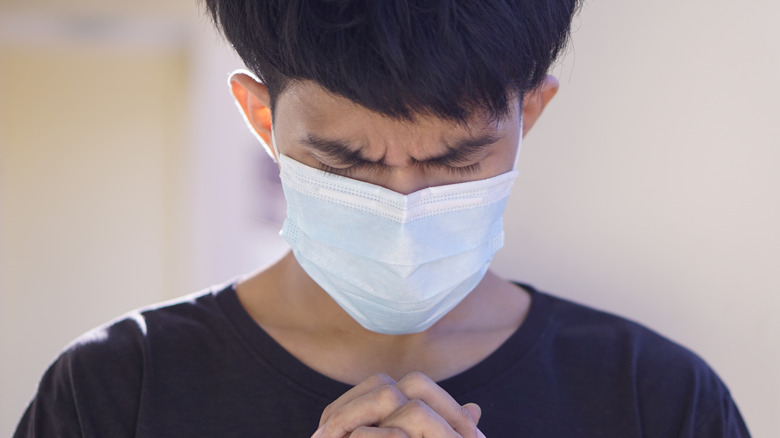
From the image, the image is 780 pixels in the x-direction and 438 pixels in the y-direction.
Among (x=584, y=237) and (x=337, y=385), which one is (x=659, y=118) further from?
(x=337, y=385)

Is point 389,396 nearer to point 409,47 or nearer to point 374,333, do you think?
point 374,333

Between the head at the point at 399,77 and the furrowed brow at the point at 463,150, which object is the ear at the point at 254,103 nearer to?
the head at the point at 399,77

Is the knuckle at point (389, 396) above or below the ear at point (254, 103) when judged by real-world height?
below

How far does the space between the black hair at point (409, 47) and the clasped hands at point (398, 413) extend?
394 millimetres

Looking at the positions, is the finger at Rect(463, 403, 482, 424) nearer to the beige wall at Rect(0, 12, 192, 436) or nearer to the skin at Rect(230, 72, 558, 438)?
the skin at Rect(230, 72, 558, 438)

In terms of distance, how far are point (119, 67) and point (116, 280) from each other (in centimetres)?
115

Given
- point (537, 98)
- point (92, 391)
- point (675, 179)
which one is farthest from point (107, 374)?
point (675, 179)

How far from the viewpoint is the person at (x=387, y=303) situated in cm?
104

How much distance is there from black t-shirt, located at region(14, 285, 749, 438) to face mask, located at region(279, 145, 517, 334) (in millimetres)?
165

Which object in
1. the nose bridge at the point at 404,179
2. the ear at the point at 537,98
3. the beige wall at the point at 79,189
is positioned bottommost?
the beige wall at the point at 79,189

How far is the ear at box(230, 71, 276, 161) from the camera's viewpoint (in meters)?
1.28

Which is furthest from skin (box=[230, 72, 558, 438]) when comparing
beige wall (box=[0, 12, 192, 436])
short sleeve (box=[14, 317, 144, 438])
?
beige wall (box=[0, 12, 192, 436])

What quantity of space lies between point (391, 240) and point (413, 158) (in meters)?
0.13

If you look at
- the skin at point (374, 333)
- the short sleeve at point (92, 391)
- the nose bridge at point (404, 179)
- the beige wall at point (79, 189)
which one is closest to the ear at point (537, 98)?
the skin at point (374, 333)
